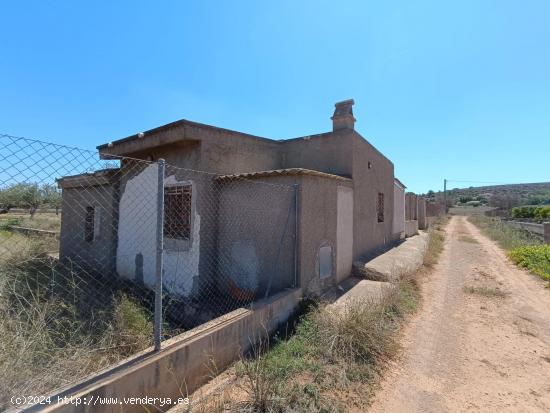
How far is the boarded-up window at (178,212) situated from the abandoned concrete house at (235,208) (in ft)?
0.08

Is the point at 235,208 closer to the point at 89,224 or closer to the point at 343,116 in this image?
the point at 343,116

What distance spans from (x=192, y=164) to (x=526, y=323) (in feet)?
24.5

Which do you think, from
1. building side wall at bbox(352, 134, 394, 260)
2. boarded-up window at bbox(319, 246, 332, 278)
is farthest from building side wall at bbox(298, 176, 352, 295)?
building side wall at bbox(352, 134, 394, 260)

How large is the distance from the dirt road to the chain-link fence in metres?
2.45

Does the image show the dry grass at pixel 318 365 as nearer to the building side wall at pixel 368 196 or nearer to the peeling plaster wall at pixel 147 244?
the peeling plaster wall at pixel 147 244

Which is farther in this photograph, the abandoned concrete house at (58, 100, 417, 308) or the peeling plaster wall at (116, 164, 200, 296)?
the peeling plaster wall at (116, 164, 200, 296)

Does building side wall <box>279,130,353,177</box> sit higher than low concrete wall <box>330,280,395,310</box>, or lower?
higher

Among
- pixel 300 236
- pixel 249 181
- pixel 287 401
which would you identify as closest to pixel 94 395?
pixel 287 401

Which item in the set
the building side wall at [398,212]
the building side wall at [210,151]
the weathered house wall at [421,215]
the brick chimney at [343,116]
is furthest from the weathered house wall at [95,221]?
the weathered house wall at [421,215]

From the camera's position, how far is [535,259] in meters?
10.0

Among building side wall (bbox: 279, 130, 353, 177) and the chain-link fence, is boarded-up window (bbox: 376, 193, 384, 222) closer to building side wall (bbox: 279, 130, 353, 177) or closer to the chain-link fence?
building side wall (bbox: 279, 130, 353, 177)

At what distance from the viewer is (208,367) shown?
3.44 m

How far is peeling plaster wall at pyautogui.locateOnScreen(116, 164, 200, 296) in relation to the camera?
6492 millimetres

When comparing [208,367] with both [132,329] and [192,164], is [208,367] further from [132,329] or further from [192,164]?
[192,164]
